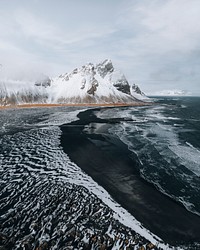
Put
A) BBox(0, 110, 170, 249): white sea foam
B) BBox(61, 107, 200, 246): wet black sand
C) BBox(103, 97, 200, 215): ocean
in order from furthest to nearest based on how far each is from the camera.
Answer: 1. BBox(103, 97, 200, 215): ocean
2. BBox(0, 110, 170, 249): white sea foam
3. BBox(61, 107, 200, 246): wet black sand

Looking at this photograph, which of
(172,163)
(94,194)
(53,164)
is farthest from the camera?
(172,163)

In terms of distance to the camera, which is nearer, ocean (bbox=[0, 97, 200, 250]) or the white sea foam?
ocean (bbox=[0, 97, 200, 250])

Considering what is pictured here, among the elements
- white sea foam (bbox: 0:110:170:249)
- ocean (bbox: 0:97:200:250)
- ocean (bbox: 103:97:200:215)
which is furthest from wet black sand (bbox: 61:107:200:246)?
ocean (bbox: 103:97:200:215)

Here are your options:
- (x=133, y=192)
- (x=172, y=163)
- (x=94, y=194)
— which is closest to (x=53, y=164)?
(x=94, y=194)

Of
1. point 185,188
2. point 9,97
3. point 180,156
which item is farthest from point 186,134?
point 9,97

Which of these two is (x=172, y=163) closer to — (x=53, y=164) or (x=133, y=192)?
(x=133, y=192)

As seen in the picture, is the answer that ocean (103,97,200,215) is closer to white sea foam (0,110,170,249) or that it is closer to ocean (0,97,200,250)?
ocean (0,97,200,250)

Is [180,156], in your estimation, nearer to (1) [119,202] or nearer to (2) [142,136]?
(2) [142,136]

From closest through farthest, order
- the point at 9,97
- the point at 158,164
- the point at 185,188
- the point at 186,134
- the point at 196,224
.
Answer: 1. the point at 196,224
2. the point at 185,188
3. the point at 158,164
4. the point at 186,134
5. the point at 9,97

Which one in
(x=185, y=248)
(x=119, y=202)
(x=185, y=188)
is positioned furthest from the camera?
(x=185, y=188)
